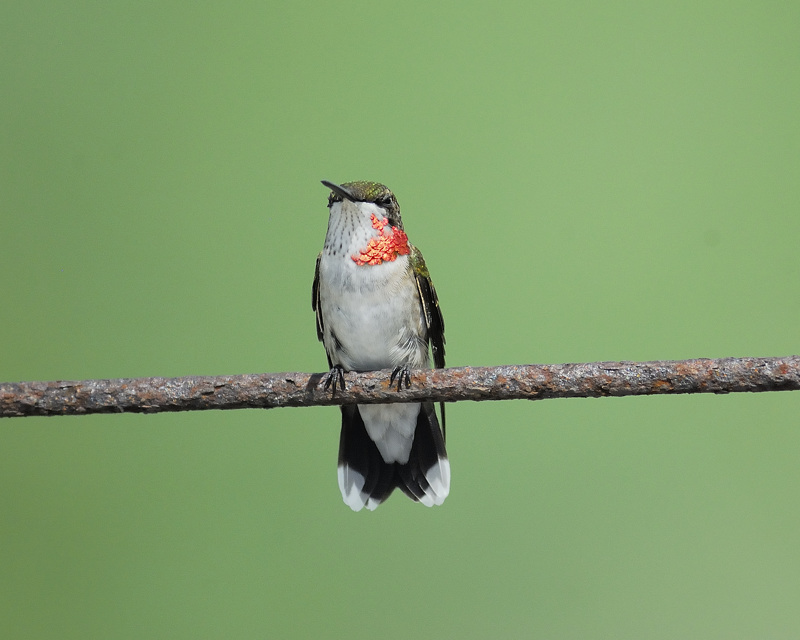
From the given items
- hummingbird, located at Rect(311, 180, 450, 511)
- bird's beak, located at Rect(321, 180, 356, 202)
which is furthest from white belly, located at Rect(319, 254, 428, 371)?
bird's beak, located at Rect(321, 180, 356, 202)

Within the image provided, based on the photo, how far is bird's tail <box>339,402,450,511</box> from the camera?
2076mm

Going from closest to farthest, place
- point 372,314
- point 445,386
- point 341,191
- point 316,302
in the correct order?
1. point 445,386
2. point 341,191
3. point 372,314
4. point 316,302

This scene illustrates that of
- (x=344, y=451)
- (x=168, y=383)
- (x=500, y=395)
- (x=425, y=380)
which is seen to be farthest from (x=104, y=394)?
(x=344, y=451)

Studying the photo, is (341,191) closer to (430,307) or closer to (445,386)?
(430,307)

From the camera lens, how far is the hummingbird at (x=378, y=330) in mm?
1902

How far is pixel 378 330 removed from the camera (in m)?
1.96

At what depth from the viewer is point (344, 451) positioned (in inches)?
84.7

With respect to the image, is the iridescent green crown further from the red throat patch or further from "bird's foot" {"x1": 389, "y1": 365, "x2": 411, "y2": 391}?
"bird's foot" {"x1": 389, "y1": 365, "x2": 411, "y2": 391}

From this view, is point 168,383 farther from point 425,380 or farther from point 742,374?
point 742,374

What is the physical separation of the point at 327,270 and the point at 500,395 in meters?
0.88

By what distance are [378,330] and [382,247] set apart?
0.21 m

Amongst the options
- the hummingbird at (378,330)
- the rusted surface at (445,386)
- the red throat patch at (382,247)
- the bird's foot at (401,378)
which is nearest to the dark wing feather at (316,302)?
the hummingbird at (378,330)

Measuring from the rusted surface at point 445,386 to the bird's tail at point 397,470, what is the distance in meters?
0.86

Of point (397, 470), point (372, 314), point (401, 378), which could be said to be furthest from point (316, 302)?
point (401, 378)
